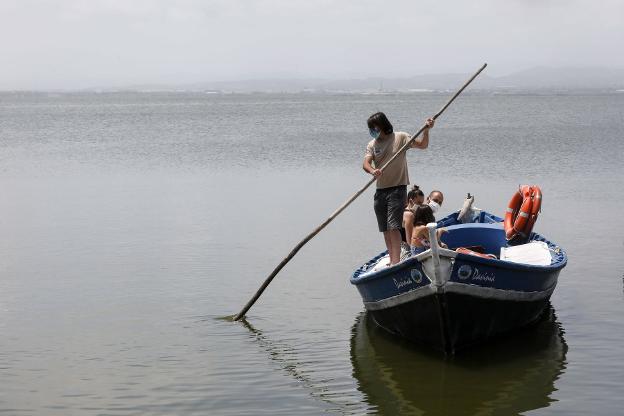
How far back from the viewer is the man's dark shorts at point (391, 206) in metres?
11.1

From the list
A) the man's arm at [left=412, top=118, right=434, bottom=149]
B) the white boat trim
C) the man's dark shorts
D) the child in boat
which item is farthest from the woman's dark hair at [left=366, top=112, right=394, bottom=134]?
the white boat trim

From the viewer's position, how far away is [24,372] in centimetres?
1005

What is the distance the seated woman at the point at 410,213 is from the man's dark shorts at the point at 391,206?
0.09m

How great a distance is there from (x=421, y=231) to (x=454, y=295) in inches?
42.5

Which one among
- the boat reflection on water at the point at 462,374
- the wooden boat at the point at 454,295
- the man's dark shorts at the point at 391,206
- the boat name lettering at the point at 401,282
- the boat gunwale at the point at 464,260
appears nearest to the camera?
the boat reflection on water at the point at 462,374

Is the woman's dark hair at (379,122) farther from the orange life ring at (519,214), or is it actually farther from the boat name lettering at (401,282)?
the orange life ring at (519,214)

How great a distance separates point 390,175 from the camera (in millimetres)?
11086

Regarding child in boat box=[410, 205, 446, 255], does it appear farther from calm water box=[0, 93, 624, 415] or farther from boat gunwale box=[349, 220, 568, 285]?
calm water box=[0, 93, 624, 415]

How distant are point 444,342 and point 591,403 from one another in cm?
178

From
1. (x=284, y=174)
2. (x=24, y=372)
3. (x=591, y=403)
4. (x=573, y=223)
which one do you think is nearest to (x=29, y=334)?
(x=24, y=372)

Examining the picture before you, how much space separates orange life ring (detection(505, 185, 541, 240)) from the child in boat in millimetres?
2902

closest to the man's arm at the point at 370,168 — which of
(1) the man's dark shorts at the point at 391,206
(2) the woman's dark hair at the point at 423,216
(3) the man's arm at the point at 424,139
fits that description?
(1) the man's dark shorts at the point at 391,206

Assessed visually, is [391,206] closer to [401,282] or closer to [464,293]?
[401,282]

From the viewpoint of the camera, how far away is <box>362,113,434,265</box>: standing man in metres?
11.0
